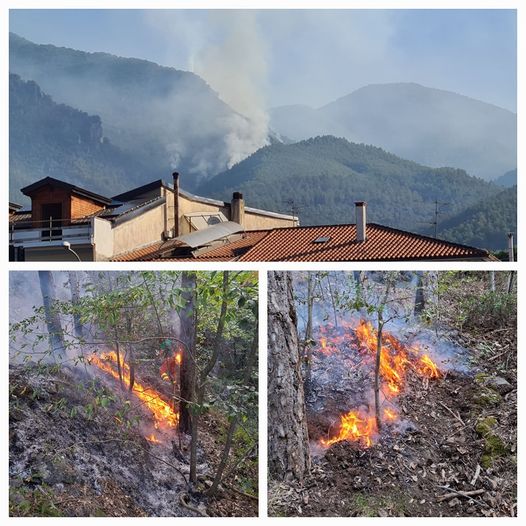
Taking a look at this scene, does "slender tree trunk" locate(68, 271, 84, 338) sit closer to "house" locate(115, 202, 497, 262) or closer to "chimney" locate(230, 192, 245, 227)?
"house" locate(115, 202, 497, 262)

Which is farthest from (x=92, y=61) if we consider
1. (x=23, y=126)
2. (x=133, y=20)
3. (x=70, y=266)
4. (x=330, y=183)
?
(x=70, y=266)

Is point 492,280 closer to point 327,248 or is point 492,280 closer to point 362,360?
point 362,360

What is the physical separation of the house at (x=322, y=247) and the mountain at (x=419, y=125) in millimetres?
73478

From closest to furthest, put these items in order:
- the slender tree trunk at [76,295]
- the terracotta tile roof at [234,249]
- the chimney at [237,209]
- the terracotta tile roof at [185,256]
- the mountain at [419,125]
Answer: the slender tree trunk at [76,295] → the terracotta tile roof at [234,249] → the terracotta tile roof at [185,256] → the chimney at [237,209] → the mountain at [419,125]

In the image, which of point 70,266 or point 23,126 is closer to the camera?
point 70,266

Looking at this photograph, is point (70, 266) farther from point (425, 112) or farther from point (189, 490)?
point (425, 112)

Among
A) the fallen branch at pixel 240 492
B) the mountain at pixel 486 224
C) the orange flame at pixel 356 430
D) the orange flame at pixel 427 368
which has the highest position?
the mountain at pixel 486 224

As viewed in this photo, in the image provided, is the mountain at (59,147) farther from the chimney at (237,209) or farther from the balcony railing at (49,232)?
the balcony railing at (49,232)

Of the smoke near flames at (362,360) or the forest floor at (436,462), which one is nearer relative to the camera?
the forest floor at (436,462)

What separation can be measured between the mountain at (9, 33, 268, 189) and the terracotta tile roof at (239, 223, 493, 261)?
6147 cm

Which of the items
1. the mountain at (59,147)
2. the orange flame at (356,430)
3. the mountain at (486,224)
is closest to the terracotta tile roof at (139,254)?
the orange flame at (356,430)

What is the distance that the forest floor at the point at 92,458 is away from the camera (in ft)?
24.2
